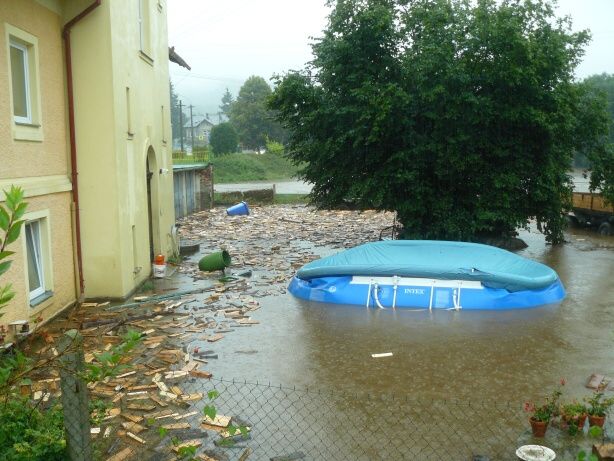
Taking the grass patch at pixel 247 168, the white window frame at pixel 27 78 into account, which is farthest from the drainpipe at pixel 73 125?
the grass patch at pixel 247 168

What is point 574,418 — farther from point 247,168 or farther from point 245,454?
point 247,168

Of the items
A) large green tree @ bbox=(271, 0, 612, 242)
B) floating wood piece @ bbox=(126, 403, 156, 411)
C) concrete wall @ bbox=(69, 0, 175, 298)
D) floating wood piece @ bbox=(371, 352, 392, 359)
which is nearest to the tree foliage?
large green tree @ bbox=(271, 0, 612, 242)

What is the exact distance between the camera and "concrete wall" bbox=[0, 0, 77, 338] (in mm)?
9812

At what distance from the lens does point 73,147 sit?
12578mm

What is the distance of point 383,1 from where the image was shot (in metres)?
20.0

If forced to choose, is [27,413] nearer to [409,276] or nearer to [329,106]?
[409,276]

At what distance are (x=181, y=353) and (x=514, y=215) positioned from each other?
12.7 m

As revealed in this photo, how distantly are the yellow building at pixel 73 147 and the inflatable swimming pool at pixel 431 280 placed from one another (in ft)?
14.7

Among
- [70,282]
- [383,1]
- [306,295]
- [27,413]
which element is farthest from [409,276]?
[383,1]

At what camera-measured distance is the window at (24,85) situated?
10383 mm

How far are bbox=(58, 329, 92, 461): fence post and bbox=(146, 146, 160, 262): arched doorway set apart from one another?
40.5 ft

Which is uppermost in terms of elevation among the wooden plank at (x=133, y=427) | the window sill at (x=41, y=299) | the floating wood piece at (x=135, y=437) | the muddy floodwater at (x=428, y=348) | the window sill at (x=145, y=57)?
the window sill at (x=145, y=57)

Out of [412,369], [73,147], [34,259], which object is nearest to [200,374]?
[412,369]

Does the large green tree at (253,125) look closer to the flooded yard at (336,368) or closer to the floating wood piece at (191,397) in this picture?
the flooded yard at (336,368)
